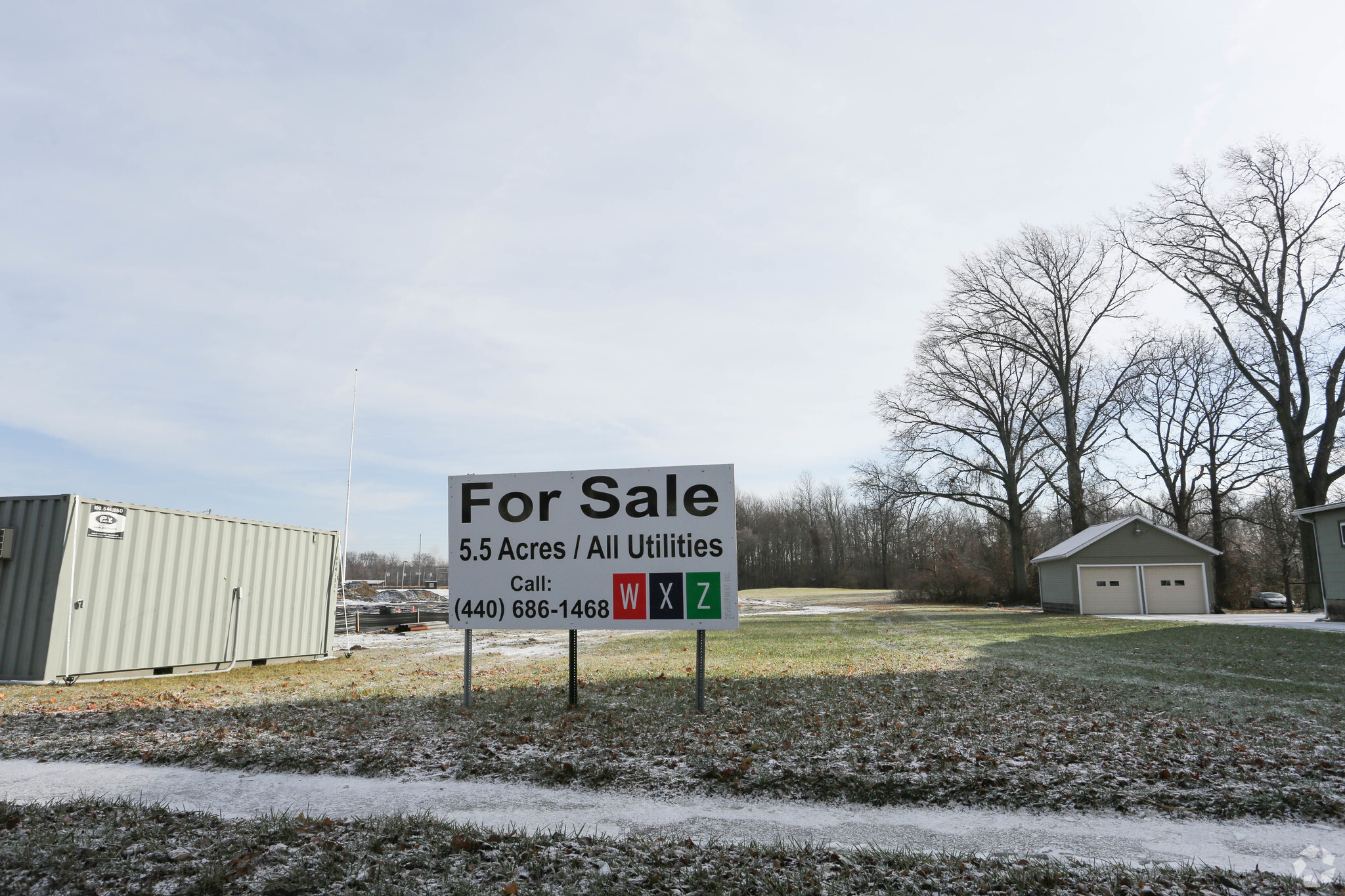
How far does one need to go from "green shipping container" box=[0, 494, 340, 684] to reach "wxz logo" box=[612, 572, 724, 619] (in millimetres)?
9116

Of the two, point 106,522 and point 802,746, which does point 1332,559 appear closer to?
point 802,746

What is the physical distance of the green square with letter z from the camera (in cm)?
805

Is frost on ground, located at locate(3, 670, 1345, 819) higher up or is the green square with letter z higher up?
the green square with letter z

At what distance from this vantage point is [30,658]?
11.2 meters

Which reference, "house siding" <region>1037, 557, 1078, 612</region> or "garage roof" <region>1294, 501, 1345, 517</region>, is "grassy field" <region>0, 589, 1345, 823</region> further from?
"house siding" <region>1037, 557, 1078, 612</region>

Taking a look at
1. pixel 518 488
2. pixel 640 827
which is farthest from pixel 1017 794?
pixel 518 488

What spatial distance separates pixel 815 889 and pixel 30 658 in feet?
42.9

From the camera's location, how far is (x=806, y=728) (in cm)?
682

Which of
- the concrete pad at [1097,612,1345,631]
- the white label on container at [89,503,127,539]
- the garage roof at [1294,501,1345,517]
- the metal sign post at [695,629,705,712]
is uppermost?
the garage roof at [1294,501,1345,517]

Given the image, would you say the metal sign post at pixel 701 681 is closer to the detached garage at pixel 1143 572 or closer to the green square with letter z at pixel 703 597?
the green square with letter z at pixel 703 597

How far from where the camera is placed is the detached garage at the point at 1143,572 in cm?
2902

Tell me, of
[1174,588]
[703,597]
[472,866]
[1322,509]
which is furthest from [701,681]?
[1174,588]

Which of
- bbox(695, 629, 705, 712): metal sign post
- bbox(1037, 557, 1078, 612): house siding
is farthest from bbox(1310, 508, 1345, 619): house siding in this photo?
bbox(695, 629, 705, 712): metal sign post

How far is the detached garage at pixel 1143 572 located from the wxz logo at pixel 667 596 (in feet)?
87.2
